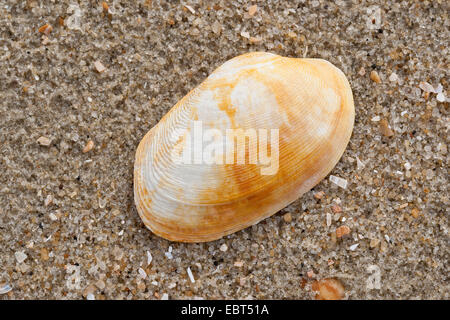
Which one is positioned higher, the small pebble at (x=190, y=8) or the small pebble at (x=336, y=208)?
the small pebble at (x=190, y=8)

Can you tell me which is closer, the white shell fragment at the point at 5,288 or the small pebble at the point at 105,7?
the white shell fragment at the point at 5,288

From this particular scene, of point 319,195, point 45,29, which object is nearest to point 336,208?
point 319,195

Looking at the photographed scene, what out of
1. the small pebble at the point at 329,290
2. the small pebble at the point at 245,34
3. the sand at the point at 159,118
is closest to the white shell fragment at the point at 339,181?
the sand at the point at 159,118

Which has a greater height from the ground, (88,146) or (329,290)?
(88,146)

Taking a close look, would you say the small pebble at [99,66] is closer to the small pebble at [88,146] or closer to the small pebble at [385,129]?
the small pebble at [88,146]

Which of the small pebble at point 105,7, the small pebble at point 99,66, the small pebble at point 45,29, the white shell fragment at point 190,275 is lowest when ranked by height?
the white shell fragment at point 190,275

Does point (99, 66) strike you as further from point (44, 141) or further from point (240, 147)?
point (240, 147)
